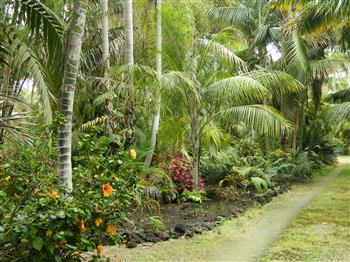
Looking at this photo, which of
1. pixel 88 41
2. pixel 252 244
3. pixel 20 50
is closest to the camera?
pixel 20 50

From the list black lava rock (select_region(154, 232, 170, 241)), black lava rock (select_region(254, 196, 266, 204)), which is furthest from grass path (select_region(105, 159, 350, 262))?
black lava rock (select_region(254, 196, 266, 204))

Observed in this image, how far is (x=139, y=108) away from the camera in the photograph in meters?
8.86

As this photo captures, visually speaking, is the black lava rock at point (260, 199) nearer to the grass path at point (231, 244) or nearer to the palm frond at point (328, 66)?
the grass path at point (231, 244)

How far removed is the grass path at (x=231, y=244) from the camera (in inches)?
198

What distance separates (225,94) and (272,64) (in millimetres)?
7114

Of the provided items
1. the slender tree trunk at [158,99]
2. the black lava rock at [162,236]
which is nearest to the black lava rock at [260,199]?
the slender tree trunk at [158,99]

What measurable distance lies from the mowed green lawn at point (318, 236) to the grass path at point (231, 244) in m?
0.13

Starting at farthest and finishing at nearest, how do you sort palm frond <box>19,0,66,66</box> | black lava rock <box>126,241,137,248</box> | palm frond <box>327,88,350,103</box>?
1. palm frond <box>327,88,350,103</box>
2. black lava rock <box>126,241,137,248</box>
3. palm frond <box>19,0,66,66</box>

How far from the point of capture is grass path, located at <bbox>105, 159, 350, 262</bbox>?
504cm

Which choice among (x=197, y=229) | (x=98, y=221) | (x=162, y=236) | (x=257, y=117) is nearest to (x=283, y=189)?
(x=257, y=117)

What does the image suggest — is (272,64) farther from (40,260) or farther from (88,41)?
(40,260)

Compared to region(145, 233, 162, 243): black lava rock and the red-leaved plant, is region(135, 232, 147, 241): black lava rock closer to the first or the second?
region(145, 233, 162, 243): black lava rock

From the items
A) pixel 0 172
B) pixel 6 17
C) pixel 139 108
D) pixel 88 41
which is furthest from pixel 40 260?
pixel 88 41

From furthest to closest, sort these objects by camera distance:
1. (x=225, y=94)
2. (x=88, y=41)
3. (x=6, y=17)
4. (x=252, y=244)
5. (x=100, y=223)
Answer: (x=88, y=41), (x=225, y=94), (x=252, y=244), (x=6, y=17), (x=100, y=223)
